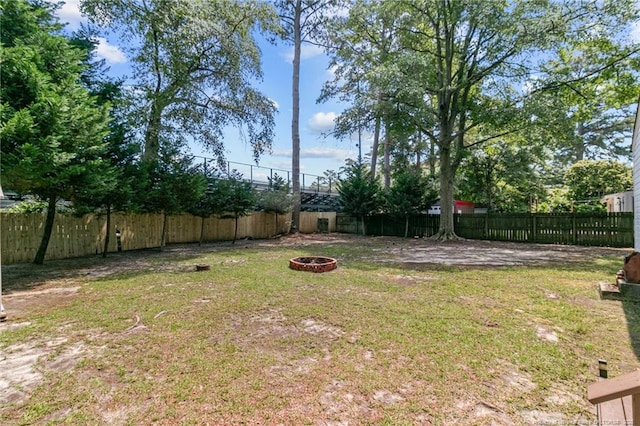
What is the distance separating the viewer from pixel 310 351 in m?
2.90

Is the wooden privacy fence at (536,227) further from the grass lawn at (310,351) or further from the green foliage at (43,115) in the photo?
the green foliage at (43,115)

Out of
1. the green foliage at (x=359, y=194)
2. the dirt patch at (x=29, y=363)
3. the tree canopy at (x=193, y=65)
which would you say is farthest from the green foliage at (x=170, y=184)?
the green foliage at (x=359, y=194)

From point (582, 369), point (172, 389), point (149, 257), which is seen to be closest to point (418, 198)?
point (149, 257)

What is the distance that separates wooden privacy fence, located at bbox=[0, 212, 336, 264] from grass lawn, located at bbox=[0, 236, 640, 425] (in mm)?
3310

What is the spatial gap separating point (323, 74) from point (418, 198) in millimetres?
9378

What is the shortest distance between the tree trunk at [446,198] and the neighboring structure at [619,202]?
6.52m

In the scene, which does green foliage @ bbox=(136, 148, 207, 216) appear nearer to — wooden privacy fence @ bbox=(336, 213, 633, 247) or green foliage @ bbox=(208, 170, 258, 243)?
green foliage @ bbox=(208, 170, 258, 243)

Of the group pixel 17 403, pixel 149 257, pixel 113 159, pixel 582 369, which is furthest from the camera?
pixel 149 257

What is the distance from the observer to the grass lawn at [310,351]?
204 centimetres

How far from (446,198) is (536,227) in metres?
3.63

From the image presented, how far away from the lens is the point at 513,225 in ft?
42.9

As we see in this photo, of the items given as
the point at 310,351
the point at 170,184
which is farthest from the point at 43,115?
the point at 310,351

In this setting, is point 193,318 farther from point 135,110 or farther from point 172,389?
point 135,110

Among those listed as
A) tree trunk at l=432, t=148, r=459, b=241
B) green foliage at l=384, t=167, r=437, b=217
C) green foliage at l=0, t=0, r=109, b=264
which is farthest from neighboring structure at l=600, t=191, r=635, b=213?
A: green foliage at l=0, t=0, r=109, b=264
